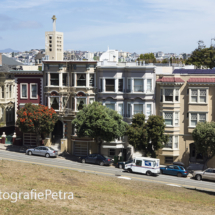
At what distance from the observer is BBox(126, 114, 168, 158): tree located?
45500 millimetres

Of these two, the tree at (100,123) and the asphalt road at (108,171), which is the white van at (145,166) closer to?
the asphalt road at (108,171)

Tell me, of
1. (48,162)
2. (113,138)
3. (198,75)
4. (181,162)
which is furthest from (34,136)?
(198,75)

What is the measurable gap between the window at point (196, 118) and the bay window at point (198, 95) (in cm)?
174

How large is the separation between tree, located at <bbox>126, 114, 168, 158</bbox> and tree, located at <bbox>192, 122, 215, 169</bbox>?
3917 millimetres

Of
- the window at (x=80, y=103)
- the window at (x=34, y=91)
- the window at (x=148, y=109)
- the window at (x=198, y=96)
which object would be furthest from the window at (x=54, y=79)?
the window at (x=198, y=96)

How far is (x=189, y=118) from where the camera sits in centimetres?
4934

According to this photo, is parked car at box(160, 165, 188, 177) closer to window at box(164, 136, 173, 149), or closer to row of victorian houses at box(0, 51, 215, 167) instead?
row of victorian houses at box(0, 51, 215, 167)

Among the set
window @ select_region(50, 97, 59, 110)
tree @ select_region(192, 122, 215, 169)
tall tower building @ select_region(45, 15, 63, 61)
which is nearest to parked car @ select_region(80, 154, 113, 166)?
window @ select_region(50, 97, 59, 110)

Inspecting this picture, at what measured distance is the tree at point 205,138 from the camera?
146 feet

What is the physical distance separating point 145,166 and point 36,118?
53.3 feet

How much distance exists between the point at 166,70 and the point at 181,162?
42.2 feet

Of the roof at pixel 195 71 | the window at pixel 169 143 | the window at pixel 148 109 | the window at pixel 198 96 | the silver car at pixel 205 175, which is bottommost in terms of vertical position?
the silver car at pixel 205 175

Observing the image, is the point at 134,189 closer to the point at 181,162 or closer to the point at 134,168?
the point at 134,168

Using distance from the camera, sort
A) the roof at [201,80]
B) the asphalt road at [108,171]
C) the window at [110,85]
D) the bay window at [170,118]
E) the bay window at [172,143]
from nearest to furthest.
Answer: the asphalt road at [108,171] < the roof at [201,80] < the bay window at [172,143] < the bay window at [170,118] < the window at [110,85]
